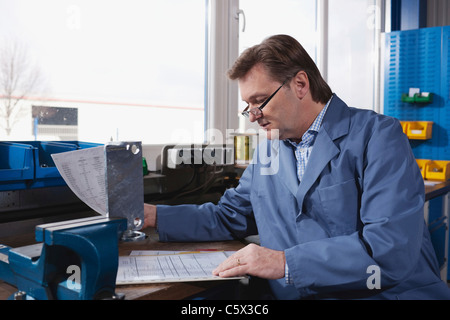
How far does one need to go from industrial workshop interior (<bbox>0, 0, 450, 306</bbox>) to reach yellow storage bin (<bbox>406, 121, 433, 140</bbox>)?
0.63 m

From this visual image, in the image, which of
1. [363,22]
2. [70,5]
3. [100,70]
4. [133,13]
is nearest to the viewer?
[70,5]

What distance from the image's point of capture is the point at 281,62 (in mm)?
1352

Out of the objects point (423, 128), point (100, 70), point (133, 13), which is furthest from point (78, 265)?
point (423, 128)

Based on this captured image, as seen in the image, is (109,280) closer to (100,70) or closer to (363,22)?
(100,70)

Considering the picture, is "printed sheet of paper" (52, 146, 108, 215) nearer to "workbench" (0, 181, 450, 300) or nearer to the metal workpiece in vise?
the metal workpiece in vise

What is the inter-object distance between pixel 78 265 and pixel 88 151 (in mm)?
278

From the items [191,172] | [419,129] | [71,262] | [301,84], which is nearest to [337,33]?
[419,129]

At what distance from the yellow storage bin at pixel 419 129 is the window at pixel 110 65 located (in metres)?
1.79

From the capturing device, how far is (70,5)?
1.82 meters

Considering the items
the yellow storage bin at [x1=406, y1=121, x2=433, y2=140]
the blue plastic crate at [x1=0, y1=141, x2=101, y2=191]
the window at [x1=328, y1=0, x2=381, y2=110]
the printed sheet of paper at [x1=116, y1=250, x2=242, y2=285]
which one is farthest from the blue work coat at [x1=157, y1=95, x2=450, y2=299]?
the window at [x1=328, y1=0, x2=381, y2=110]

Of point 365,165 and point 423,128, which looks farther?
point 423,128

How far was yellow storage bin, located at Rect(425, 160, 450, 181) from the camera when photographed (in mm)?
2936

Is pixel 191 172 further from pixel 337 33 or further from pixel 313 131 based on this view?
pixel 337 33

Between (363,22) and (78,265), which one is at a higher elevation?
(363,22)
